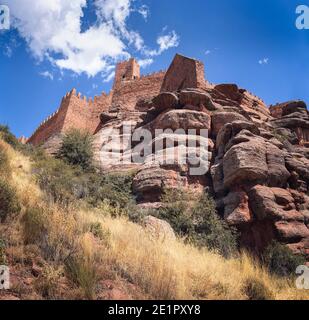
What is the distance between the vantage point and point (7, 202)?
5.83 metres

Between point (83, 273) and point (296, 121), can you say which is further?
point (296, 121)

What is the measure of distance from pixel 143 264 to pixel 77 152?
12.0 metres

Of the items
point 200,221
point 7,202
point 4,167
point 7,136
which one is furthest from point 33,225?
point 7,136

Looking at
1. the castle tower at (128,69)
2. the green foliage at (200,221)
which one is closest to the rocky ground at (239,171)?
the green foliage at (200,221)

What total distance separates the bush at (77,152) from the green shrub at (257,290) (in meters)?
11.1

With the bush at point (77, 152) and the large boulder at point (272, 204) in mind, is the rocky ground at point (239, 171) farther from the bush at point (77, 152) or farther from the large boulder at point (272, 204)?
the bush at point (77, 152)

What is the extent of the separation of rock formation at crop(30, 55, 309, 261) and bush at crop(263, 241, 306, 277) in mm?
952

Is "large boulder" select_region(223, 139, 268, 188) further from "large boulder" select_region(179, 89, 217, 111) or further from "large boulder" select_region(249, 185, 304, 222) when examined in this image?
"large boulder" select_region(179, 89, 217, 111)

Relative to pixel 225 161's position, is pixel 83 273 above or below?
below

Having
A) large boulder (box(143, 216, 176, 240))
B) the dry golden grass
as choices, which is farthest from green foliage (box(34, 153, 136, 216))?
the dry golden grass

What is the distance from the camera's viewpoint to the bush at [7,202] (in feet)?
18.6

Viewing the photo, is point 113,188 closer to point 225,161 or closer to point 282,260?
point 225,161

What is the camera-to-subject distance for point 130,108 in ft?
91.5
